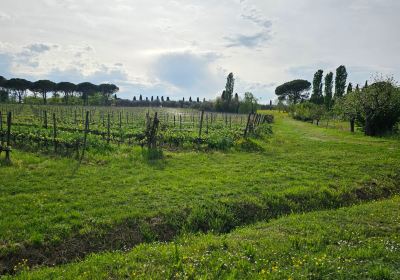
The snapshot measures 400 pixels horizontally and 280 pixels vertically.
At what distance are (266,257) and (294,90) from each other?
12462 cm

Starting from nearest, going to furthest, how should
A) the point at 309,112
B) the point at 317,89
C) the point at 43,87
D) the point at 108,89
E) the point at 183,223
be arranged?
the point at 183,223 → the point at 309,112 → the point at 317,89 → the point at 43,87 → the point at 108,89

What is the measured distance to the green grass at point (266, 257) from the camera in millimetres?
6242

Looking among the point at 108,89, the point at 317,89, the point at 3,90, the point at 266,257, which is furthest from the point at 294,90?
the point at 266,257

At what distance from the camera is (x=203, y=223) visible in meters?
9.51

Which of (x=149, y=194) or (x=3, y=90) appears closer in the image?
(x=149, y=194)

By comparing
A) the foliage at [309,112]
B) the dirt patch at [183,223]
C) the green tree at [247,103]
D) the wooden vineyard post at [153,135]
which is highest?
the green tree at [247,103]

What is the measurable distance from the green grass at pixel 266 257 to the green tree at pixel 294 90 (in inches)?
4671

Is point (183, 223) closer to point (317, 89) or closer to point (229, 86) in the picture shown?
point (317, 89)

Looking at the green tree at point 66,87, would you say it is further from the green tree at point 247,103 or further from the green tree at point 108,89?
the green tree at point 247,103

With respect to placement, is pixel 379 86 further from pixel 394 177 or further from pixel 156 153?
pixel 156 153

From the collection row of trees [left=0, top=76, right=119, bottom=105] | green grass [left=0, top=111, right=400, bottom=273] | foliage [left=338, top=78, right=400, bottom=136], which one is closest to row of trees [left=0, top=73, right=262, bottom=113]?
row of trees [left=0, top=76, right=119, bottom=105]

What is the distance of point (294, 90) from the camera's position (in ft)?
408

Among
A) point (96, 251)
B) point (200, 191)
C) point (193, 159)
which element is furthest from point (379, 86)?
point (96, 251)

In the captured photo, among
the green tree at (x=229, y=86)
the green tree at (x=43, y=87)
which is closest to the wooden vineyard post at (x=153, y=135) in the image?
the green tree at (x=229, y=86)
